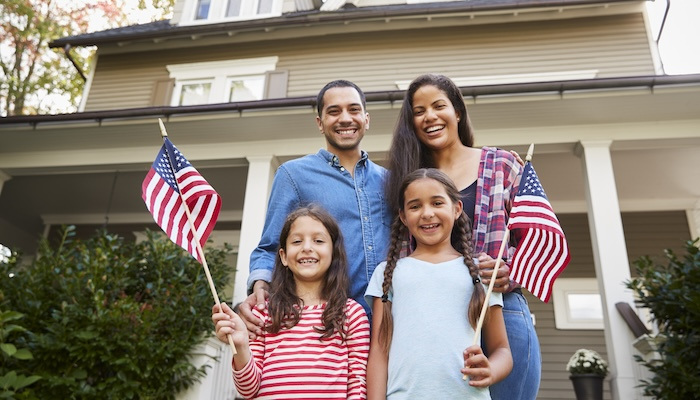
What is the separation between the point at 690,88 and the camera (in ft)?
18.4

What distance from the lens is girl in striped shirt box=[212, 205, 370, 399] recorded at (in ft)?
5.62

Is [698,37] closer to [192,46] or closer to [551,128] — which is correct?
[551,128]

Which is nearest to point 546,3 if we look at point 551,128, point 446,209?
point 551,128

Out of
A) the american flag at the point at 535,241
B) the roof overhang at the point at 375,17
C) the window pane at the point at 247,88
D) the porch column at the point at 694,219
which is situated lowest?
the american flag at the point at 535,241

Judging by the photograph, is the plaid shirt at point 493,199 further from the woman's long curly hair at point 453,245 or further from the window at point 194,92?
the window at point 194,92

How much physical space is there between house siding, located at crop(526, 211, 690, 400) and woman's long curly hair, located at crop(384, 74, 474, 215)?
20.9 feet

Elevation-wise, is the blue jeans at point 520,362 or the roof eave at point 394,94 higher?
the roof eave at point 394,94

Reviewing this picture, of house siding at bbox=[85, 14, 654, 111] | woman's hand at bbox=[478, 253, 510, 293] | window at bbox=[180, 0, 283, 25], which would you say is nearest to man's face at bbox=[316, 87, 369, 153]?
woman's hand at bbox=[478, 253, 510, 293]

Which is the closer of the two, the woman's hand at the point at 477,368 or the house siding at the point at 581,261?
the woman's hand at the point at 477,368

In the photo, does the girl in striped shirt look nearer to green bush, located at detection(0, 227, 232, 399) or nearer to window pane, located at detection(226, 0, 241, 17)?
green bush, located at detection(0, 227, 232, 399)

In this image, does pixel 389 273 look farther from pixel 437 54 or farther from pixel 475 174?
pixel 437 54

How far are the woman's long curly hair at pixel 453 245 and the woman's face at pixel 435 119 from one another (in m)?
0.17

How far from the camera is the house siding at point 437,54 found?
839cm

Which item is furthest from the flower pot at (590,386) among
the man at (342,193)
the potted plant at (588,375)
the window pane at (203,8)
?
the window pane at (203,8)
